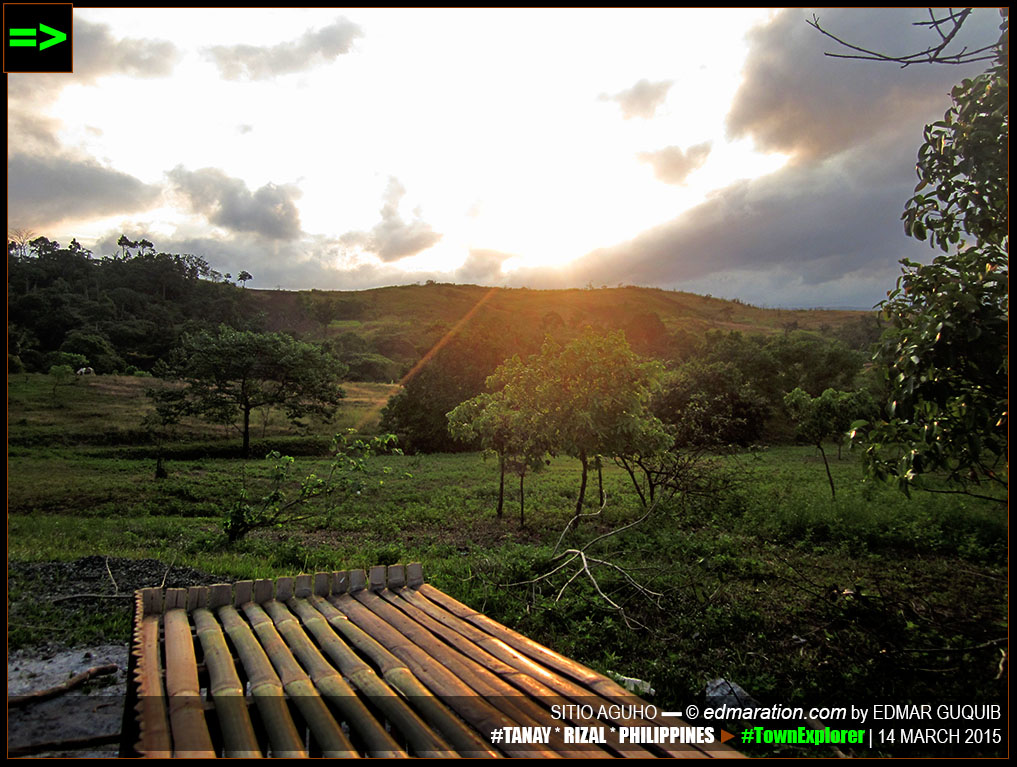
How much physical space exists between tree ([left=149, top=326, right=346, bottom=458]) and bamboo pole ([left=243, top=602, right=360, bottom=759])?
73.2ft

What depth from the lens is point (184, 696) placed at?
250cm

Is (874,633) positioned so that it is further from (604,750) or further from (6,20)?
(6,20)

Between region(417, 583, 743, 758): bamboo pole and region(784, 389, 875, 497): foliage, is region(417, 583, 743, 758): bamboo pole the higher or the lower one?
the lower one

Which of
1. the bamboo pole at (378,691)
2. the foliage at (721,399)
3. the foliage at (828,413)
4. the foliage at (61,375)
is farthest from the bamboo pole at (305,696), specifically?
the foliage at (61,375)

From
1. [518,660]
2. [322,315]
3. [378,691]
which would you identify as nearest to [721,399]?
[518,660]

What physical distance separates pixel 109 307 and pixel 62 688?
179 ft

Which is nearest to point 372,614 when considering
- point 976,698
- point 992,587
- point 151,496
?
point 976,698

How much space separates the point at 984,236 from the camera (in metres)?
3.87

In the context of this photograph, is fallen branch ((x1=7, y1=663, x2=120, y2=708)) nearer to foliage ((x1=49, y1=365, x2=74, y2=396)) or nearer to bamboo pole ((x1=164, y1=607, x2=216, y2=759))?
bamboo pole ((x1=164, y1=607, x2=216, y2=759))

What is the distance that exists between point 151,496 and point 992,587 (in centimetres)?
1652

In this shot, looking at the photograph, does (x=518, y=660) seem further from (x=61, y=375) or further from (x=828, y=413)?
(x=61, y=375)

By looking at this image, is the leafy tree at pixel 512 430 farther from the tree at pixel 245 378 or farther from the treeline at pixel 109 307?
the treeline at pixel 109 307

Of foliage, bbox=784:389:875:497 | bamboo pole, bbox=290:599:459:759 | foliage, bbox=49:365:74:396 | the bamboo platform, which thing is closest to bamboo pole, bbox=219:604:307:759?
the bamboo platform

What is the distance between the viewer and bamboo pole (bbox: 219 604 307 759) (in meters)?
2.21
